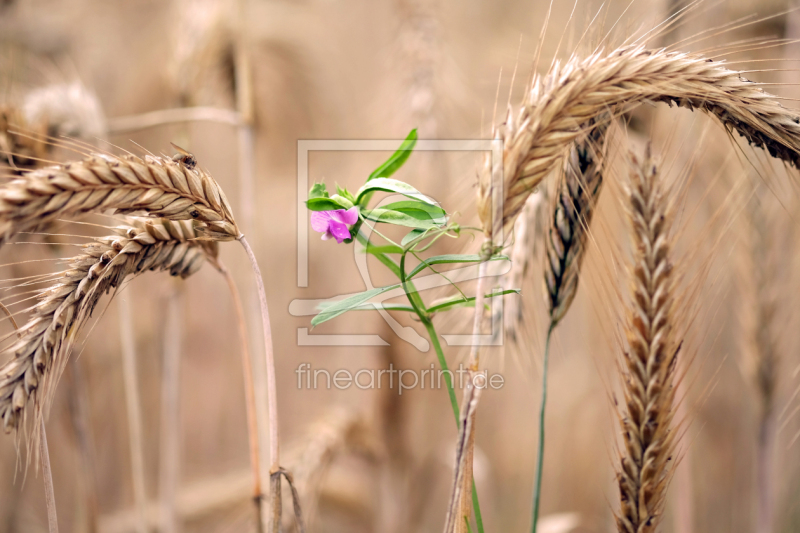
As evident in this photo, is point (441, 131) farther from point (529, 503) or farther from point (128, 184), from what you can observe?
point (529, 503)

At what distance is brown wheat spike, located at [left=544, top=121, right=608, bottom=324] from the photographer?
2.02 feet

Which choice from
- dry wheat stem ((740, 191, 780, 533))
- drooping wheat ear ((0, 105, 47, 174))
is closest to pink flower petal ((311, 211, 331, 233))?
drooping wheat ear ((0, 105, 47, 174))

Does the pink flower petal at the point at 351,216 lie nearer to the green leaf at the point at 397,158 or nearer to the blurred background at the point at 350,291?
the green leaf at the point at 397,158

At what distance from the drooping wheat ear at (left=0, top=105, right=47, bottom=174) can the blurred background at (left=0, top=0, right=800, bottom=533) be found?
5cm

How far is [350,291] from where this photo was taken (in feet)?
5.19

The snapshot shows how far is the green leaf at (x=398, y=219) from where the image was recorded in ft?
1.56

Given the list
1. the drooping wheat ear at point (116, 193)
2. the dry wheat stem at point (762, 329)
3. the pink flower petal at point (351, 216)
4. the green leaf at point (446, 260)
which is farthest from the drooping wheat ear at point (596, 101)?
the dry wheat stem at point (762, 329)

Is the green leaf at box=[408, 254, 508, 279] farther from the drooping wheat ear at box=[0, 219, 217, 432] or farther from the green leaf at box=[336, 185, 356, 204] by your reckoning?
the drooping wheat ear at box=[0, 219, 217, 432]

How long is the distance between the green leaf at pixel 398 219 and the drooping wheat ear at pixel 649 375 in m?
0.31

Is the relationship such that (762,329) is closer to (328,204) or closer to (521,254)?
(521,254)

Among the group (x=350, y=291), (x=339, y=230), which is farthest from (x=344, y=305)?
(x=350, y=291)

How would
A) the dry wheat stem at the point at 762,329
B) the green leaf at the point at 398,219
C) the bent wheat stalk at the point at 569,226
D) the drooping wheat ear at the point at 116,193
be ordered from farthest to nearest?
the dry wheat stem at the point at 762,329, the bent wheat stalk at the point at 569,226, the green leaf at the point at 398,219, the drooping wheat ear at the point at 116,193

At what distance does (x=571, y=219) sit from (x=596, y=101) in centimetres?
18

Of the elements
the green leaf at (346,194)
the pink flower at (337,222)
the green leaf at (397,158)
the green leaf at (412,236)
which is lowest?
the green leaf at (412,236)
